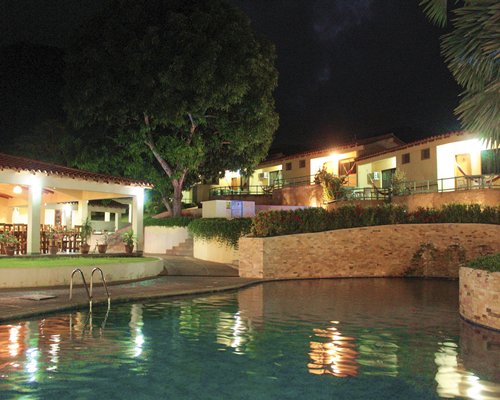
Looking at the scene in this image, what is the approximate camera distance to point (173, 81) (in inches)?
1074

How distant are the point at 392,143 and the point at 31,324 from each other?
1442 inches

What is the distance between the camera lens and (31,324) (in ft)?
35.4

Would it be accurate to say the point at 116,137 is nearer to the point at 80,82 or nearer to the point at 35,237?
the point at 80,82

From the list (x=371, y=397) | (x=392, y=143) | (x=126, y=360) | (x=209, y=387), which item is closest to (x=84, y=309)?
(x=126, y=360)

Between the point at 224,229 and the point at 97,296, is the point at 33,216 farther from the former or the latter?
the point at 224,229

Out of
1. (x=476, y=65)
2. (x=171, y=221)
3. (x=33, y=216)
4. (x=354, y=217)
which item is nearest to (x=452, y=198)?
(x=354, y=217)

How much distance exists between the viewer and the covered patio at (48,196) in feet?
61.1

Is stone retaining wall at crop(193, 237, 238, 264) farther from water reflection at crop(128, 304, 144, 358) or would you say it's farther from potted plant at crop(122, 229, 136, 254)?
water reflection at crop(128, 304, 144, 358)

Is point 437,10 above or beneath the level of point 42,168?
above

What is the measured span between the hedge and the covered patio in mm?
5660

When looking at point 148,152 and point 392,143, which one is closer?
point 148,152

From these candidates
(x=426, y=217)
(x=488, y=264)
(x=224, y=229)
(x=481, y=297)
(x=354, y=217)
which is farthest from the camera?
(x=224, y=229)

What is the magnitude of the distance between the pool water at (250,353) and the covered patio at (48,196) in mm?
7187

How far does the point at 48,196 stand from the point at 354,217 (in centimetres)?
1430
